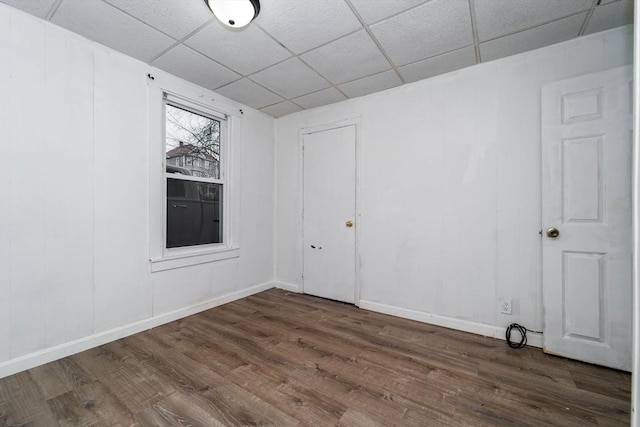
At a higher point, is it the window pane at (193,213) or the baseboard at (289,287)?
the window pane at (193,213)

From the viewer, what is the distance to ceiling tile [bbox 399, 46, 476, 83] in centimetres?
243

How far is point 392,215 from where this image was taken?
3.08m

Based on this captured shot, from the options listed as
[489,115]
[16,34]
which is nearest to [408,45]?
[489,115]

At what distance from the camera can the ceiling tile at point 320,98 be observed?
3222 millimetres

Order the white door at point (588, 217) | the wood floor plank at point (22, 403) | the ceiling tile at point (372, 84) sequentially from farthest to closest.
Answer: the ceiling tile at point (372, 84), the white door at point (588, 217), the wood floor plank at point (22, 403)

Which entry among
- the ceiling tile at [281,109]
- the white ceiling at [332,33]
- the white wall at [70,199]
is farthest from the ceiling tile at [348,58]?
the white wall at [70,199]

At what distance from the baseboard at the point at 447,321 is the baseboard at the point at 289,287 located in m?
0.99

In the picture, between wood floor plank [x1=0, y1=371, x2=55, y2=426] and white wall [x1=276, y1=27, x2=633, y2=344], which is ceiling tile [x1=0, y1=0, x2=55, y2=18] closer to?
wood floor plank [x1=0, y1=371, x2=55, y2=426]

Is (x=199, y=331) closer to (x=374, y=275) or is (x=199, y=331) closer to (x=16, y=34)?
(x=374, y=275)

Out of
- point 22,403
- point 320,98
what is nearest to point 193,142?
point 320,98

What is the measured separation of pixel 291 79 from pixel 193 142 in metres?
1.38

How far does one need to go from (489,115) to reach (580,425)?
2402mm

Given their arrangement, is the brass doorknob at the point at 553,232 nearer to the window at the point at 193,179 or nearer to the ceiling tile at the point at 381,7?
the ceiling tile at the point at 381,7

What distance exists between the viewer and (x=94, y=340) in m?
2.25
